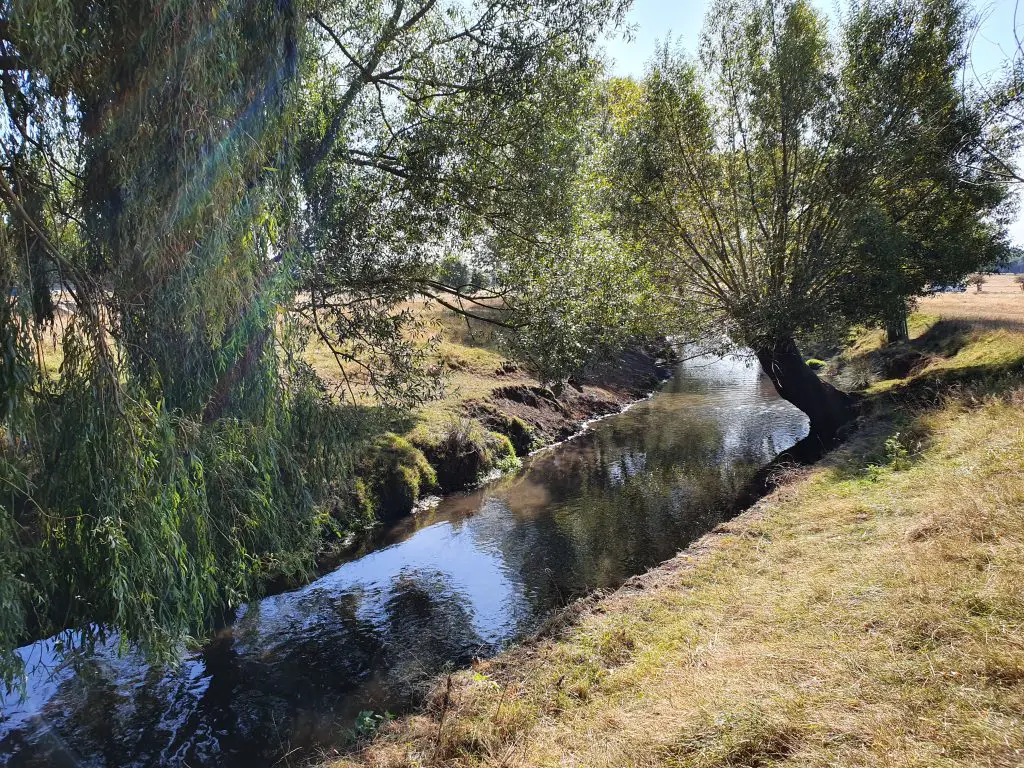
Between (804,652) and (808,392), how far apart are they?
1489cm

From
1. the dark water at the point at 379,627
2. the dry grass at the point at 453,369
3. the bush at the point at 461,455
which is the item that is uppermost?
the dry grass at the point at 453,369

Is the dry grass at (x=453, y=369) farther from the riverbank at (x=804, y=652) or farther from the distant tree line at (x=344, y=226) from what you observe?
the riverbank at (x=804, y=652)

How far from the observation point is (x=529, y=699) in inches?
268

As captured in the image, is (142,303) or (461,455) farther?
(461,455)

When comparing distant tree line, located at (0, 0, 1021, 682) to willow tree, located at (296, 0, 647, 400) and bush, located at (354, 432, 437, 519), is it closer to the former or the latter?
willow tree, located at (296, 0, 647, 400)

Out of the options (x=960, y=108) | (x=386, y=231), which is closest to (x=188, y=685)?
(x=386, y=231)

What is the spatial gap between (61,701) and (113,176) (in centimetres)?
644

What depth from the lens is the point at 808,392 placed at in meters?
19.0

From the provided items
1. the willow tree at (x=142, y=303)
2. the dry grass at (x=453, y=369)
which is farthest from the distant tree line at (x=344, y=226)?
the dry grass at (x=453, y=369)

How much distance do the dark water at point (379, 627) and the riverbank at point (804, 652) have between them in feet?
4.04

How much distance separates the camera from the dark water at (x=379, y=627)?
739 cm

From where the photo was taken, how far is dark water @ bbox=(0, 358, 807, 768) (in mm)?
7395

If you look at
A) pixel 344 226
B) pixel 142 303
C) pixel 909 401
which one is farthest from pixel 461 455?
pixel 142 303

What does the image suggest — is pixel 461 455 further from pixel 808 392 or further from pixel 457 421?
pixel 808 392
